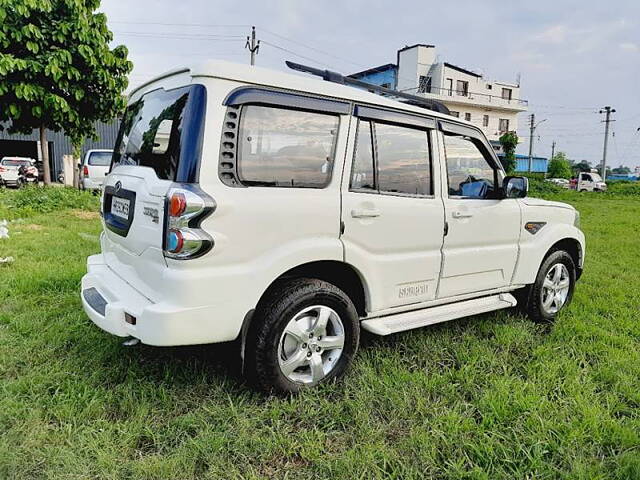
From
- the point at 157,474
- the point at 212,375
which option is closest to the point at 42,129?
the point at 212,375

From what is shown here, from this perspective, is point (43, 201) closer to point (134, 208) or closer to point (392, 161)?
point (134, 208)

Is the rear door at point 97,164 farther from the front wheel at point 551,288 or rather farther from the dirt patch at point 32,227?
the front wheel at point 551,288

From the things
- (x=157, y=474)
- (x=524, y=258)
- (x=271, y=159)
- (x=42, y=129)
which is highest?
(x=42, y=129)

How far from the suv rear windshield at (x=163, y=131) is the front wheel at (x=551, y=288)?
3.30 metres

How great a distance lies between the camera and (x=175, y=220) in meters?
2.44

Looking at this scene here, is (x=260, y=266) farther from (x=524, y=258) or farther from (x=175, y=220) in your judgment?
(x=524, y=258)

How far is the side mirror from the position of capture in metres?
3.85

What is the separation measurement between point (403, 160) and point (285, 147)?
37.6 inches

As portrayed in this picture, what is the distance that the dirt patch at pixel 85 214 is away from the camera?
10.1m

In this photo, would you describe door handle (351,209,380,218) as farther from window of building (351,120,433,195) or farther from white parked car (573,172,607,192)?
white parked car (573,172,607,192)

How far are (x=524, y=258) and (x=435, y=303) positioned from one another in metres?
1.11

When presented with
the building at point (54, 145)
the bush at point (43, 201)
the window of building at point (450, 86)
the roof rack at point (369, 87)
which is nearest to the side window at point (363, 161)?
the roof rack at point (369, 87)

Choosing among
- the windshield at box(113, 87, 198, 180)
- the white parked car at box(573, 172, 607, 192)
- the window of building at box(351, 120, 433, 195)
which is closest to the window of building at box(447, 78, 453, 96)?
the white parked car at box(573, 172, 607, 192)

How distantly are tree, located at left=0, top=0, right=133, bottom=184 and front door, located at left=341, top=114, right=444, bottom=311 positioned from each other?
9.73 m
